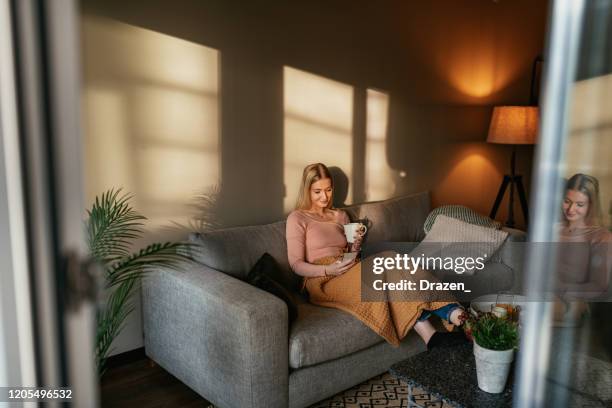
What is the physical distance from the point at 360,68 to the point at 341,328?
189cm

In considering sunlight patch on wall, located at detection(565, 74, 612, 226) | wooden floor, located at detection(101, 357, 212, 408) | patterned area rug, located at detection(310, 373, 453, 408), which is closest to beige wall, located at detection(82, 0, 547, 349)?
wooden floor, located at detection(101, 357, 212, 408)

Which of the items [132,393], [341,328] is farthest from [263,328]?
[132,393]

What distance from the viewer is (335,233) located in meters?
2.81

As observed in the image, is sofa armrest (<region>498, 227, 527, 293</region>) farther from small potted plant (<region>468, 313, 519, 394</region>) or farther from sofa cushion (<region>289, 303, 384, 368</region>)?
small potted plant (<region>468, 313, 519, 394</region>)

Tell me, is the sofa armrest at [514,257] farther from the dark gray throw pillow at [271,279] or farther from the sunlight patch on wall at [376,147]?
the dark gray throw pillow at [271,279]

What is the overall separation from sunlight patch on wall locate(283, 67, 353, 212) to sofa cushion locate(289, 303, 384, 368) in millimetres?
993

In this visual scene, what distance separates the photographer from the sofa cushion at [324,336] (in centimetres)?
202

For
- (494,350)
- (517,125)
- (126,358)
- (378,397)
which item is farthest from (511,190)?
(126,358)

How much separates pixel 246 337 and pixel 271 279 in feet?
1.52

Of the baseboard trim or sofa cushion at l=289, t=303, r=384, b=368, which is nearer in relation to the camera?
sofa cushion at l=289, t=303, r=384, b=368

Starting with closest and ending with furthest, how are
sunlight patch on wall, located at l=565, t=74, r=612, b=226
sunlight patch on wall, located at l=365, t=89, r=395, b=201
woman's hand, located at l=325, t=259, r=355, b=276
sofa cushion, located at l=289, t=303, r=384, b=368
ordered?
1. sunlight patch on wall, located at l=565, t=74, r=612, b=226
2. sofa cushion, located at l=289, t=303, r=384, b=368
3. woman's hand, located at l=325, t=259, r=355, b=276
4. sunlight patch on wall, located at l=365, t=89, r=395, b=201

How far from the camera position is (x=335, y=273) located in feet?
8.33

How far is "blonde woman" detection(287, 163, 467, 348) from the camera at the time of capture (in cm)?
225

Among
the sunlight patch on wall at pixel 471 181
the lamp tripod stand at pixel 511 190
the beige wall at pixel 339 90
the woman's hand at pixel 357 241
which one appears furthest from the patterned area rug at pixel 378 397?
the lamp tripod stand at pixel 511 190
